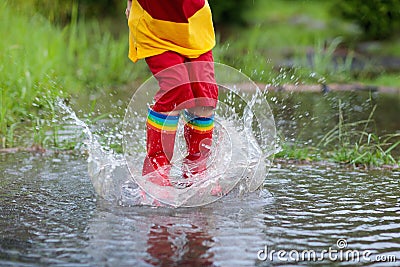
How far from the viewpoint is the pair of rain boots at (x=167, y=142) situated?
3.40m

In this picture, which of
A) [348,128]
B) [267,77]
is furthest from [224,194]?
[267,77]

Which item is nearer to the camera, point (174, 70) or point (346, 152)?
point (174, 70)

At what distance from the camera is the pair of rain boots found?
3.40 metres

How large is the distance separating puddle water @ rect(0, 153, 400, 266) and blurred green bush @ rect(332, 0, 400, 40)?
250 inches

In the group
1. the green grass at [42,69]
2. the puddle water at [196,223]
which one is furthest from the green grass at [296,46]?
the puddle water at [196,223]

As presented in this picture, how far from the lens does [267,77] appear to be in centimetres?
670

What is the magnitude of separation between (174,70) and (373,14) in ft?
23.5

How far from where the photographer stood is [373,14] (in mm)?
9930

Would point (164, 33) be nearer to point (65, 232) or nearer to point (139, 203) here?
point (139, 203)

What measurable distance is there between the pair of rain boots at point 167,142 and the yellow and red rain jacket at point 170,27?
32 cm

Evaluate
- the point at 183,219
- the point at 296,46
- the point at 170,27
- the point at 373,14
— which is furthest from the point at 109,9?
the point at 183,219

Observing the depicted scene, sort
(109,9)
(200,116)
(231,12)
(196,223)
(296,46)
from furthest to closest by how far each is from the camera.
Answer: (231,12), (109,9), (296,46), (200,116), (196,223)

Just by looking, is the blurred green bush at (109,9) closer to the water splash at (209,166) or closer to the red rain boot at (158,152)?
the water splash at (209,166)

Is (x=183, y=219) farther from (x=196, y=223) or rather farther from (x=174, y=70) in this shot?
(x=174, y=70)
